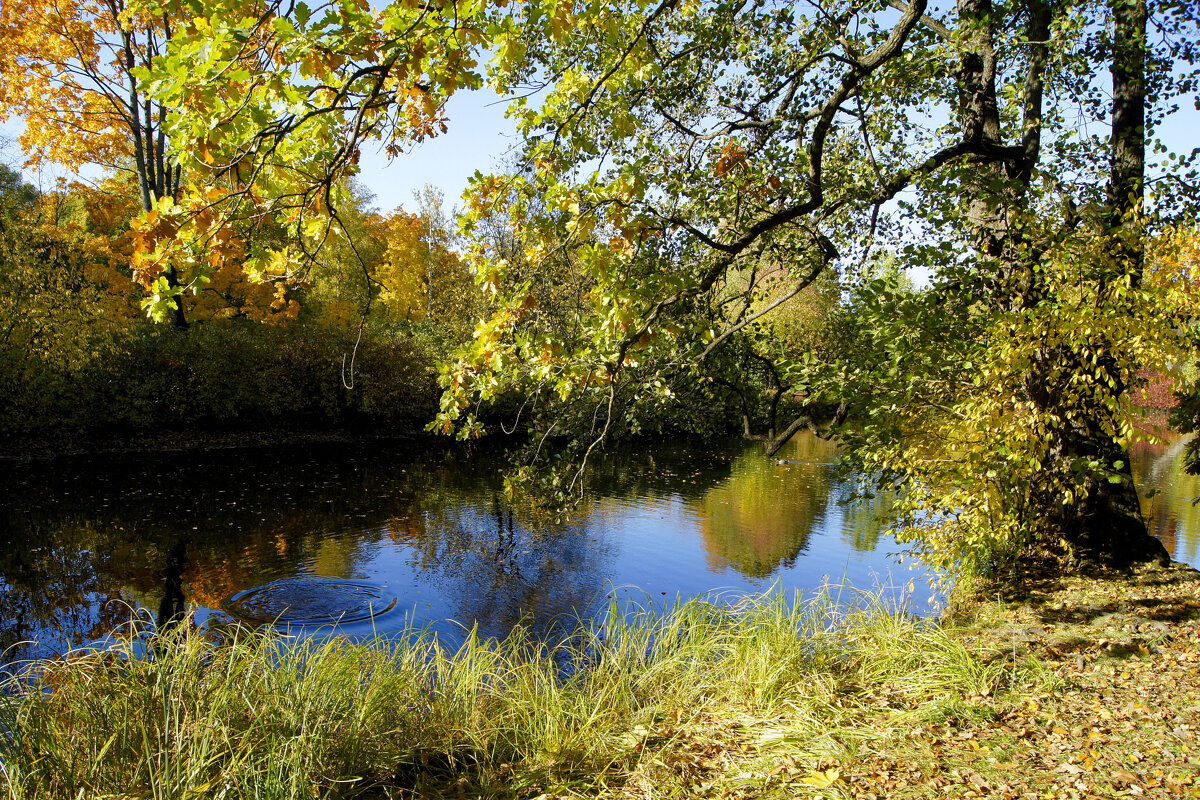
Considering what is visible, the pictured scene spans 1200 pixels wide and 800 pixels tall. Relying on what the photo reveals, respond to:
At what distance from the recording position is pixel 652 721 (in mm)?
3719

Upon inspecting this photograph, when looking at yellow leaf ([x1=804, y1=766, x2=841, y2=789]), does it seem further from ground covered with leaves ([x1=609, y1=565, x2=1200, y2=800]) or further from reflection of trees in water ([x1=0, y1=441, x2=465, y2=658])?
reflection of trees in water ([x1=0, y1=441, x2=465, y2=658])

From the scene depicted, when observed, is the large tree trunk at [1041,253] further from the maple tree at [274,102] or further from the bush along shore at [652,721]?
the maple tree at [274,102]

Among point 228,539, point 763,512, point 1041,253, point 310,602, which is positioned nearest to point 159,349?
point 228,539

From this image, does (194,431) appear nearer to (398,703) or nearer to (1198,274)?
(398,703)

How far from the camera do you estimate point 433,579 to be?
8922 mm

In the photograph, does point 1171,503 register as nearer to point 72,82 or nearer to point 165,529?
point 165,529

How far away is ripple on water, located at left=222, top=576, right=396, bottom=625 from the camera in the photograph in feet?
24.3

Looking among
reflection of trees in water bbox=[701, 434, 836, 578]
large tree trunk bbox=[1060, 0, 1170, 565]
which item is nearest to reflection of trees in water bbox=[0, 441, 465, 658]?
reflection of trees in water bbox=[701, 434, 836, 578]

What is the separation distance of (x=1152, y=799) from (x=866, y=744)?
1016 mm

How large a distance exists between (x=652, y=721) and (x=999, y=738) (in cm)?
160

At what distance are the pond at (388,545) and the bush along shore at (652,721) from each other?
43.7 inches

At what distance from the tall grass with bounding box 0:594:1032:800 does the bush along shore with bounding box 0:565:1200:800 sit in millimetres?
12

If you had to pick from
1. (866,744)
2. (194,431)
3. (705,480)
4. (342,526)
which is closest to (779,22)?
(866,744)

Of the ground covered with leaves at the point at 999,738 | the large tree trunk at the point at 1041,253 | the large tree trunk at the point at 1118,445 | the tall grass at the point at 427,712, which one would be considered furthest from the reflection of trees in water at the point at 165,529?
the large tree trunk at the point at 1118,445
